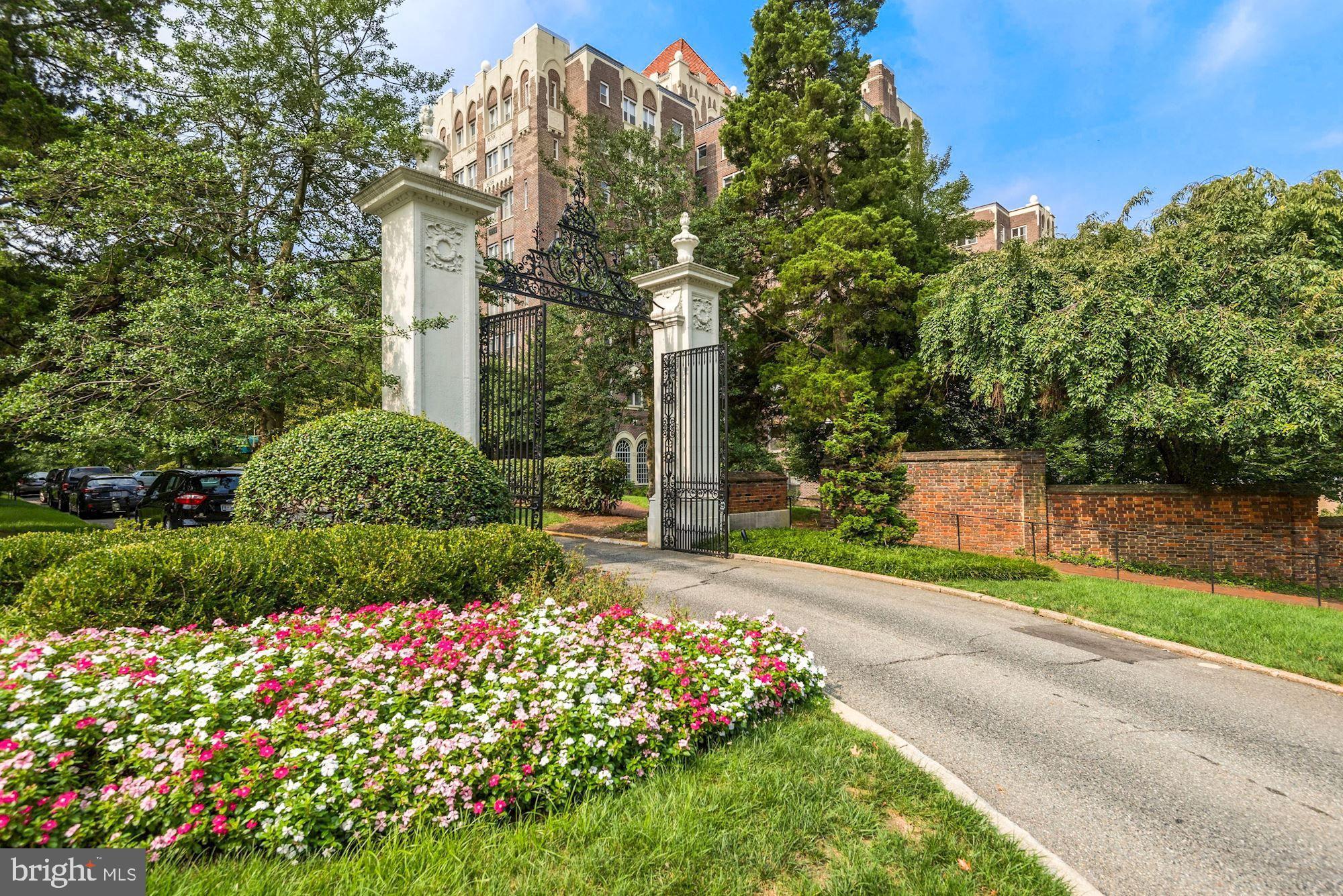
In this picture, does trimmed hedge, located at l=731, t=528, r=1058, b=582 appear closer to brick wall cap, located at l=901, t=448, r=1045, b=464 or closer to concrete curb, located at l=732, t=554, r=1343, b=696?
concrete curb, located at l=732, t=554, r=1343, b=696

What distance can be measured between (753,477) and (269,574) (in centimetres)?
996

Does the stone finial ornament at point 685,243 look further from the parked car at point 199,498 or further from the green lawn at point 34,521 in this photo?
the green lawn at point 34,521

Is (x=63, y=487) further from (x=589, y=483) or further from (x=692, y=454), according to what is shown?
(x=692, y=454)

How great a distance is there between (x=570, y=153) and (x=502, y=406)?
13.7m

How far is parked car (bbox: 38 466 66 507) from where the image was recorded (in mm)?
21994

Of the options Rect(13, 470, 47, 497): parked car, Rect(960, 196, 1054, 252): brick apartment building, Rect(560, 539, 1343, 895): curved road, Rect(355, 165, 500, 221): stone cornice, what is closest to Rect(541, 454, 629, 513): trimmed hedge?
Rect(355, 165, 500, 221): stone cornice

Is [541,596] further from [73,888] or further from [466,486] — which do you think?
[73,888]

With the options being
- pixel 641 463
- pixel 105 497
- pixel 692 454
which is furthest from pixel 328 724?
pixel 641 463

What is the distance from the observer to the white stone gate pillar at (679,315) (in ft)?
39.2

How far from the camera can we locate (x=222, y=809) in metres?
2.31

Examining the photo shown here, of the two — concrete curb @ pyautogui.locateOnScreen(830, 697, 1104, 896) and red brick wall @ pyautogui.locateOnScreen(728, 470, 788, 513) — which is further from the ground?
red brick wall @ pyautogui.locateOnScreen(728, 470, 788, 513)

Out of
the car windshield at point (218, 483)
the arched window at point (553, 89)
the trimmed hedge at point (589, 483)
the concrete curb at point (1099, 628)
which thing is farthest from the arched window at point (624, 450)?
the concrete curb at point (1099, 628)

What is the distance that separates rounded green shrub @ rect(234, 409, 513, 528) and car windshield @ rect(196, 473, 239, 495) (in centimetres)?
609

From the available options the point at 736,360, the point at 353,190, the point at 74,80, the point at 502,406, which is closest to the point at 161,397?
the point at 502,406
